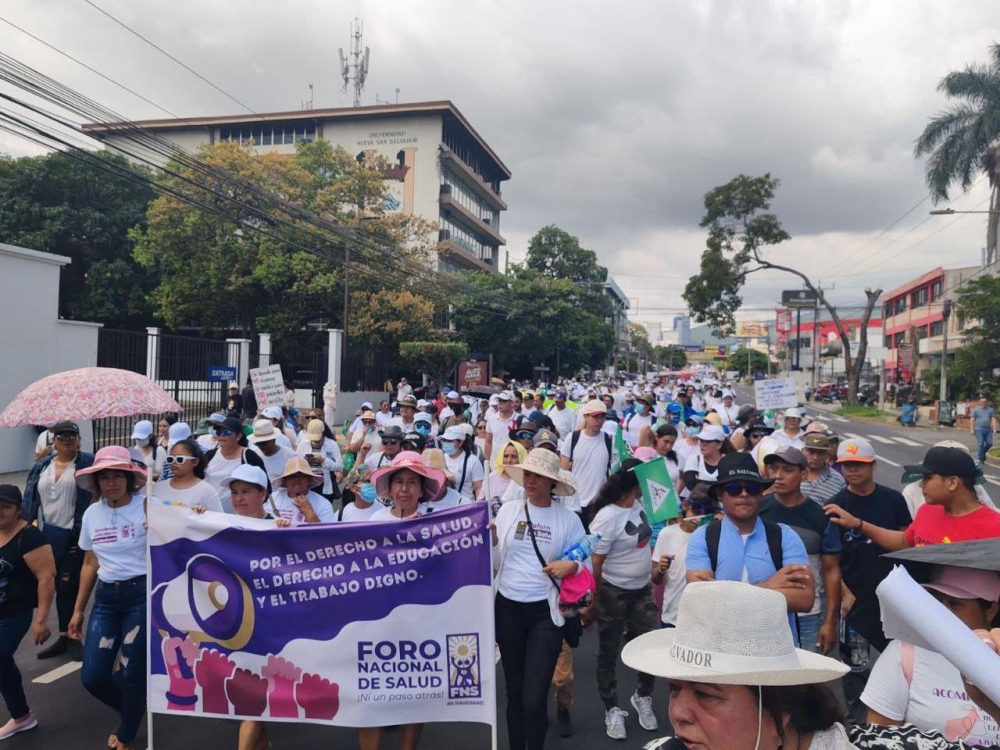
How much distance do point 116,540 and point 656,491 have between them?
3.25 meters

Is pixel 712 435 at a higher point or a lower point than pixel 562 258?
lower

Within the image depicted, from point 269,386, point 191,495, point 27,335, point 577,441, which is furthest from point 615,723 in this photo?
point 27,335

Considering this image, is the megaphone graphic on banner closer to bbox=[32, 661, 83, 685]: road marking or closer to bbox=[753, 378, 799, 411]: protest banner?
bbox=[32, 661, 83, 685]: road marking

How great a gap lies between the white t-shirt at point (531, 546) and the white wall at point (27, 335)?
488 inches

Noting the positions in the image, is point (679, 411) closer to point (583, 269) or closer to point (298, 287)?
point (298, 287)

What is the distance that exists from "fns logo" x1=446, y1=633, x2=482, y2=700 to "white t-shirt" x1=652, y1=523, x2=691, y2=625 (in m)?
1.35

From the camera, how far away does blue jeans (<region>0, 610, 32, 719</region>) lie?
14.0ft

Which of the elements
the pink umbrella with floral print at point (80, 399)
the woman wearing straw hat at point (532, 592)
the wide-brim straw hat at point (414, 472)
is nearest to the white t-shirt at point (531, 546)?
the woman wearing straw hat at point (532, 592)

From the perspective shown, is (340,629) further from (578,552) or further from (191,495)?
(191,495)

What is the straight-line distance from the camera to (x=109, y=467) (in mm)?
4418

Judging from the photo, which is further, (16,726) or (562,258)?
(562,258)

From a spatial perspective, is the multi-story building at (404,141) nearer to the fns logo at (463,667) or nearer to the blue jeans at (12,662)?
the blue jeans at (12,662)

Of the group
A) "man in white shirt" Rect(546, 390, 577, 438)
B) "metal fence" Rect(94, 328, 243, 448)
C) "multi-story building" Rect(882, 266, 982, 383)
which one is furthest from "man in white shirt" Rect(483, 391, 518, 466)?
"multi-story building" Rect(882, 266, 982, 383)

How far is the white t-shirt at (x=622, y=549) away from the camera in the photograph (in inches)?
189
